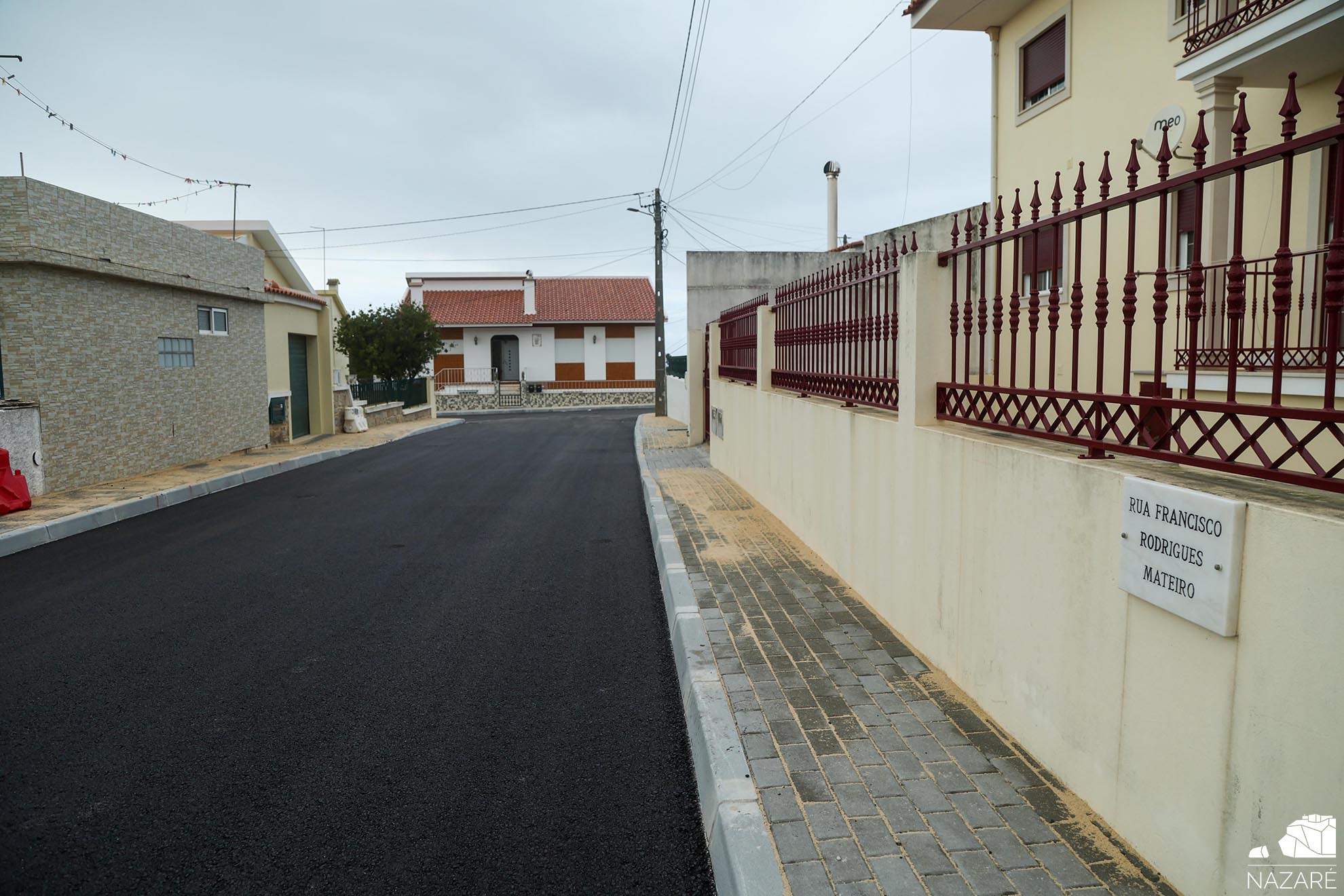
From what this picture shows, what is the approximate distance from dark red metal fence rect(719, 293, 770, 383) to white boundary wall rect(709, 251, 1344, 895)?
6.09 m

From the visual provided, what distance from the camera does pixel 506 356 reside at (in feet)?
162

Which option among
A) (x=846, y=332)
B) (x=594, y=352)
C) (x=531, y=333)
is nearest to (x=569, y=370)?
(x=594, y=352)

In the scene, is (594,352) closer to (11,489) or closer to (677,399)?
(677,399)

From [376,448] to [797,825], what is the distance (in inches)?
795

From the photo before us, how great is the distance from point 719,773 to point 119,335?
15077mm

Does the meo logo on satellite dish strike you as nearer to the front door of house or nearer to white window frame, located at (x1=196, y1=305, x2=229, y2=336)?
white window frame, located at (x1=196, y1=305, x2=229, y2=336)

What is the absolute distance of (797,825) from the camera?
10.7 ft

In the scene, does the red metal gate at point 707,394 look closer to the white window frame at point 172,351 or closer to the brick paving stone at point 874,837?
the white window frame at point 172,351

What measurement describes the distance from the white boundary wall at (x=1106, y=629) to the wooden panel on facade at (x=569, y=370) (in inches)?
1740

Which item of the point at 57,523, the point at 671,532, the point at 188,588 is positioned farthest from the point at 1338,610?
the point at 57,523

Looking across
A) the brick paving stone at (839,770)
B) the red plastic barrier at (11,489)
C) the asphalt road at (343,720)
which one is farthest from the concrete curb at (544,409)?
the brick paving stone at (839,770)

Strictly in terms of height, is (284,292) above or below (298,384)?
above

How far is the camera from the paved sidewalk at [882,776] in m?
2.91

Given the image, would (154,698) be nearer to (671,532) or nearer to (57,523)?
(671,532)
